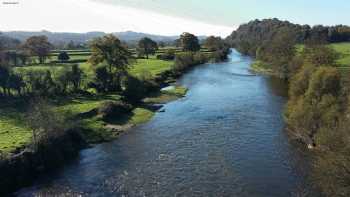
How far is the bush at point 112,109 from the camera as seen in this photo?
69000mm

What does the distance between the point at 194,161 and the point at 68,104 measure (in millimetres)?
34418

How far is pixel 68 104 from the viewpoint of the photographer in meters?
73.5

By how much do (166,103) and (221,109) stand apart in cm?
1432

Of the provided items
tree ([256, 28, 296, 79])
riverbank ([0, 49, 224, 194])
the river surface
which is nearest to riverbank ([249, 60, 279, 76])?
tree ([256, 28, 296, 79])

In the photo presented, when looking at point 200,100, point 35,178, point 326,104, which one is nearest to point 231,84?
point 200,100

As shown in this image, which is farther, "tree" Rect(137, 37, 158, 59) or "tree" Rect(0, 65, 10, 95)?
"tree" Rect(137, 37, 158, 59)

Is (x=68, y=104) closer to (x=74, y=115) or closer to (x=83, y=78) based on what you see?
(x=74, y=115)

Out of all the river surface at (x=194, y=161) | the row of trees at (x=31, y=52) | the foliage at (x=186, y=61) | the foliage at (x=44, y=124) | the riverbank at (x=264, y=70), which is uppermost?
the row of trees at (x=31, y=52)

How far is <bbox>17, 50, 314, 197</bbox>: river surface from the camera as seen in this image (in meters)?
40.6

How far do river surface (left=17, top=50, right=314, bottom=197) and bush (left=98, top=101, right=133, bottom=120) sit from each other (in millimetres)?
6442

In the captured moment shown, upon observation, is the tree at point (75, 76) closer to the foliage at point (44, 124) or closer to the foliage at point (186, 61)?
the foliage at point (44, 124)

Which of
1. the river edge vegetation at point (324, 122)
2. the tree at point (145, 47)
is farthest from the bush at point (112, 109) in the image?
the tree at point (145, 47)

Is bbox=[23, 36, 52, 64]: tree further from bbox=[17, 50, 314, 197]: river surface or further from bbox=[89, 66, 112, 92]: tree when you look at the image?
bbox=[17, 50, 314, 197]: river surface

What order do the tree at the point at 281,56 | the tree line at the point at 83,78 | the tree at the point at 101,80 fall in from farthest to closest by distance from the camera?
the tree at the point at 281,56
the tree at the point at 101,80
the tree line at the point at 83,78
